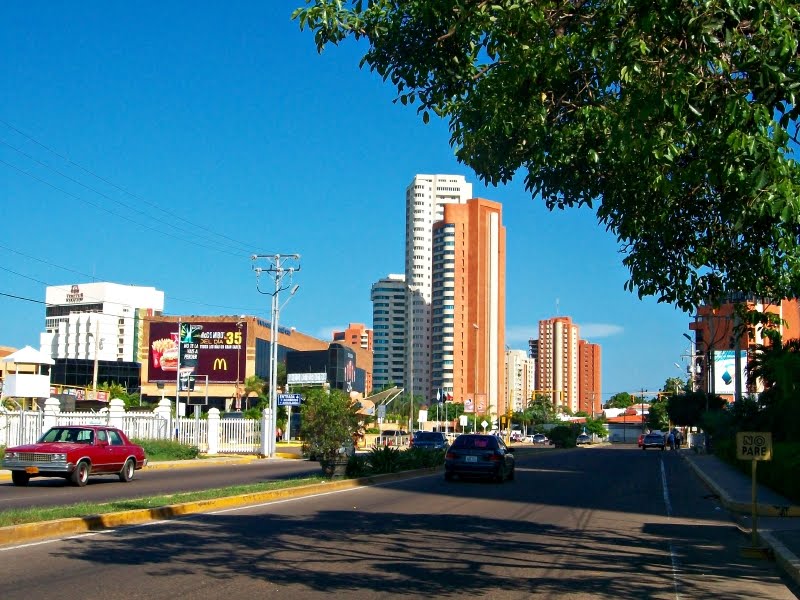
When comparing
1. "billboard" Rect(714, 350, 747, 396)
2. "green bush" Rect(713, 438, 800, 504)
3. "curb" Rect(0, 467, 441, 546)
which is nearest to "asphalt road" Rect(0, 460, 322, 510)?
"curb" Rect(0, 467, 441, 546)

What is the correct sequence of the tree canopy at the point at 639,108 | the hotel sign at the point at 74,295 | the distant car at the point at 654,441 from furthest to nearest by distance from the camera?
the hotel sign at the point at 74,295, the distant car at the point at 654,441, the tree canopy at the point at 639,108

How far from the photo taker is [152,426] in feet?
153

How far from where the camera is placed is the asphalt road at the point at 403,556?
33.3 ft

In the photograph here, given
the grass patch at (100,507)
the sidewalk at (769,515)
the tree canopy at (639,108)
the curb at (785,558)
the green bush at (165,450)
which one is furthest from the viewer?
the green bush at (165,450)

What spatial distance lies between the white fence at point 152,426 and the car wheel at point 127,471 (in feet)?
38.2

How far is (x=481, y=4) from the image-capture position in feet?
34.7

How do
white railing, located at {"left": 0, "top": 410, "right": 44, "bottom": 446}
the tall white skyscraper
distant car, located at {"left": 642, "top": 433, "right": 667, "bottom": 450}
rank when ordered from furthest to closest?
the tall white skyscraper → distant car, located at {"left": 642, "top": 433, "right": 667, "bottom": 450} → white railing, located at {"left": 0, "top": 410, "right": 44, "bottom": 446}

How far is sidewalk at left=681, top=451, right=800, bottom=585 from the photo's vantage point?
13148 mm

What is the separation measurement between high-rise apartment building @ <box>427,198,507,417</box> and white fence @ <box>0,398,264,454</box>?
114221 mm

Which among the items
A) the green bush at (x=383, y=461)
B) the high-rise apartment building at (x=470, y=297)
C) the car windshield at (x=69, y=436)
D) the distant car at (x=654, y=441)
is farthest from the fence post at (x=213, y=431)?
the high-rise apartment building at (x=470, y=297)

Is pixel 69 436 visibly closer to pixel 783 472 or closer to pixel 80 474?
pixel 80 474

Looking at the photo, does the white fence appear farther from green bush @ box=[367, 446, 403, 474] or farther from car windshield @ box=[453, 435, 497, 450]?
car windshield @ box=[453, 435, 497, 450]

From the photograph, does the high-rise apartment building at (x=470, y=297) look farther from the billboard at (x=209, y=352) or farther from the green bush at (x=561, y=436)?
the green bush at (x=561, y=436)

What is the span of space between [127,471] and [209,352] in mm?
100642
